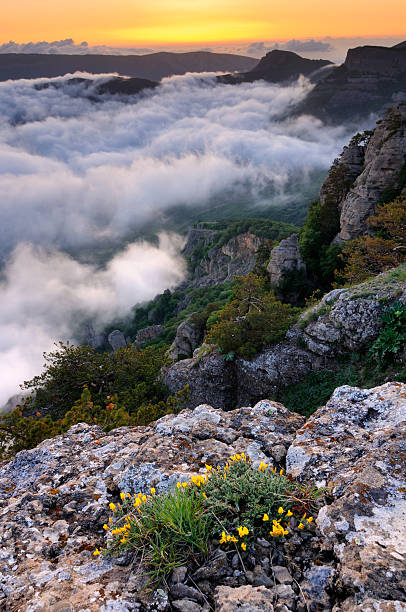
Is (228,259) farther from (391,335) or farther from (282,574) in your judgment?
(282,574)

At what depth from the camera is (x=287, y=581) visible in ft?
10.7

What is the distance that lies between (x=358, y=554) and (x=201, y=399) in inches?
686

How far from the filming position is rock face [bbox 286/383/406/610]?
2996 mm

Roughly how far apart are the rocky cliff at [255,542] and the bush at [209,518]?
0.46 feet

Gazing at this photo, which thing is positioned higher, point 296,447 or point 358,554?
point 358,554

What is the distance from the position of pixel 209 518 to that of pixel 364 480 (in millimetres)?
1836

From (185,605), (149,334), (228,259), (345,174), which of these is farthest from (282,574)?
(228,259)

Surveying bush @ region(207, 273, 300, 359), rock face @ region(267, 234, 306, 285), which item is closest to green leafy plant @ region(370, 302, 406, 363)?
bush @ region(207, 273, 300, 359)

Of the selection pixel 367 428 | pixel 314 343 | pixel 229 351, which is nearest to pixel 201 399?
pixel 229 351

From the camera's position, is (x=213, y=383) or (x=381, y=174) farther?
(x=381, y=174)

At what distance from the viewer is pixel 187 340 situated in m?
34.6

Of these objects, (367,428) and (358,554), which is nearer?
(358,554)

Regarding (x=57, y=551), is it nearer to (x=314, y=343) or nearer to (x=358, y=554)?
(x=358, y=554)

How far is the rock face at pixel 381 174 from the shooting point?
3262cm
